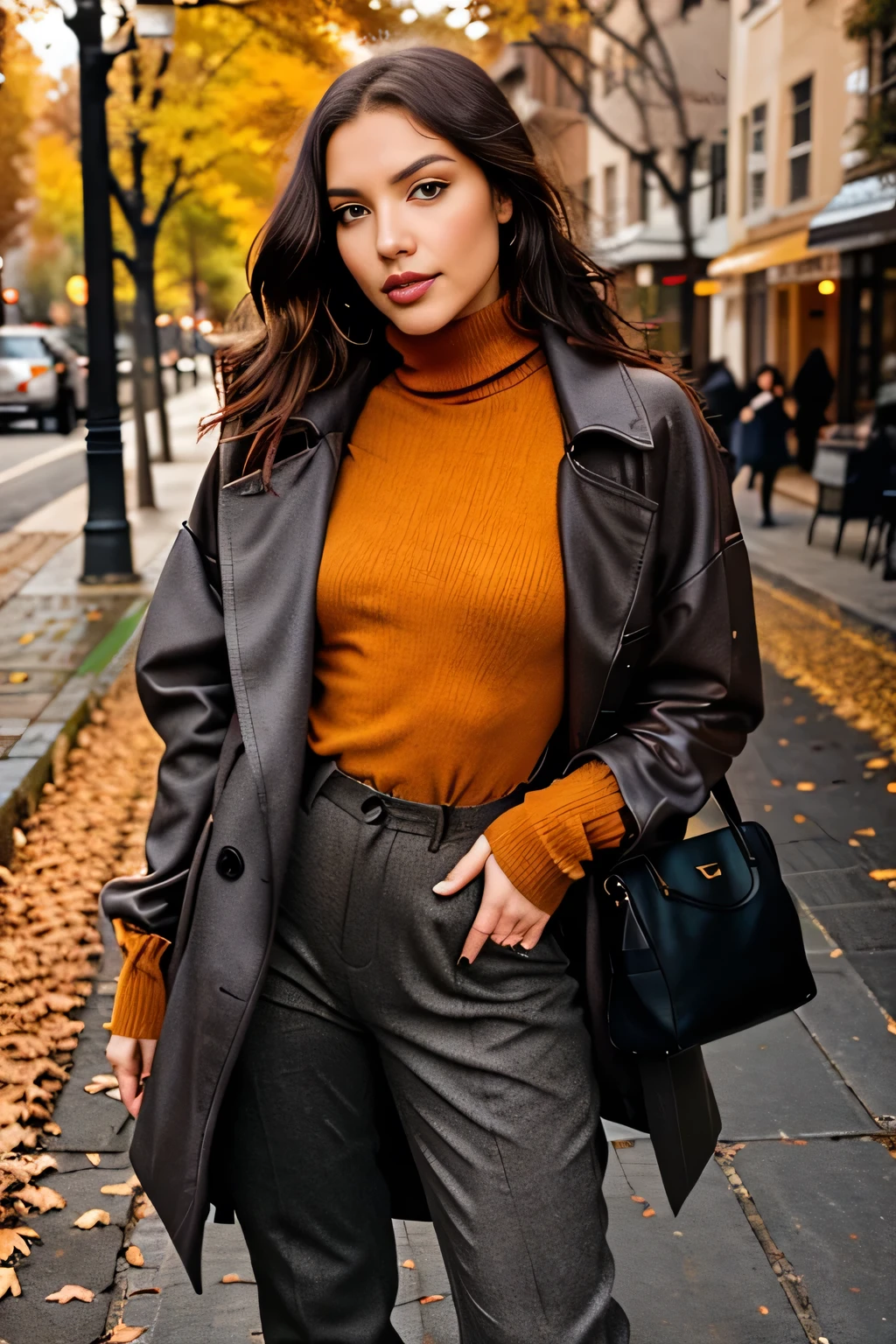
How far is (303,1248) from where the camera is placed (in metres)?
1.91

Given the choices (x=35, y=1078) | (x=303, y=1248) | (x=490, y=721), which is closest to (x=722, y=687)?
(x=490, y=721)

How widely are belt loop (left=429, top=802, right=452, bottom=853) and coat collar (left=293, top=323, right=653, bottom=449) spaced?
0.47m

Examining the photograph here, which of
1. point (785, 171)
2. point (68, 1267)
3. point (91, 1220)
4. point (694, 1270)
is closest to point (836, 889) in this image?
point (694, 1270)

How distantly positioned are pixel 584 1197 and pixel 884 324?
20069mm

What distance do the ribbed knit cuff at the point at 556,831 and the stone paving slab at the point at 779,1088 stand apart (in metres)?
1.98

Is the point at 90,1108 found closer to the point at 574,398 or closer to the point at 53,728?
the point at 574,398

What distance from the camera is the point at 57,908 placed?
200 inches

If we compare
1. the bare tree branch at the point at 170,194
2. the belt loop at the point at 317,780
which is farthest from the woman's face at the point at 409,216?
the bare tree branch at the point at 170,194

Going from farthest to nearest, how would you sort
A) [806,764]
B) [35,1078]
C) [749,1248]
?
[806,764]
[35,1078]
[749,1248]

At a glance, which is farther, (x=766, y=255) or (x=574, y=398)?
(x=766, y=255)

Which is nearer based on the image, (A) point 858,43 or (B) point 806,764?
(B) point 806,764

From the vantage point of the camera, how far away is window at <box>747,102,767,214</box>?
27.0m

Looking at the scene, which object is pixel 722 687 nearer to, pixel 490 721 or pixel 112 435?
pixel 490 721

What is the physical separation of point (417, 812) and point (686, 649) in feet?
1.23
